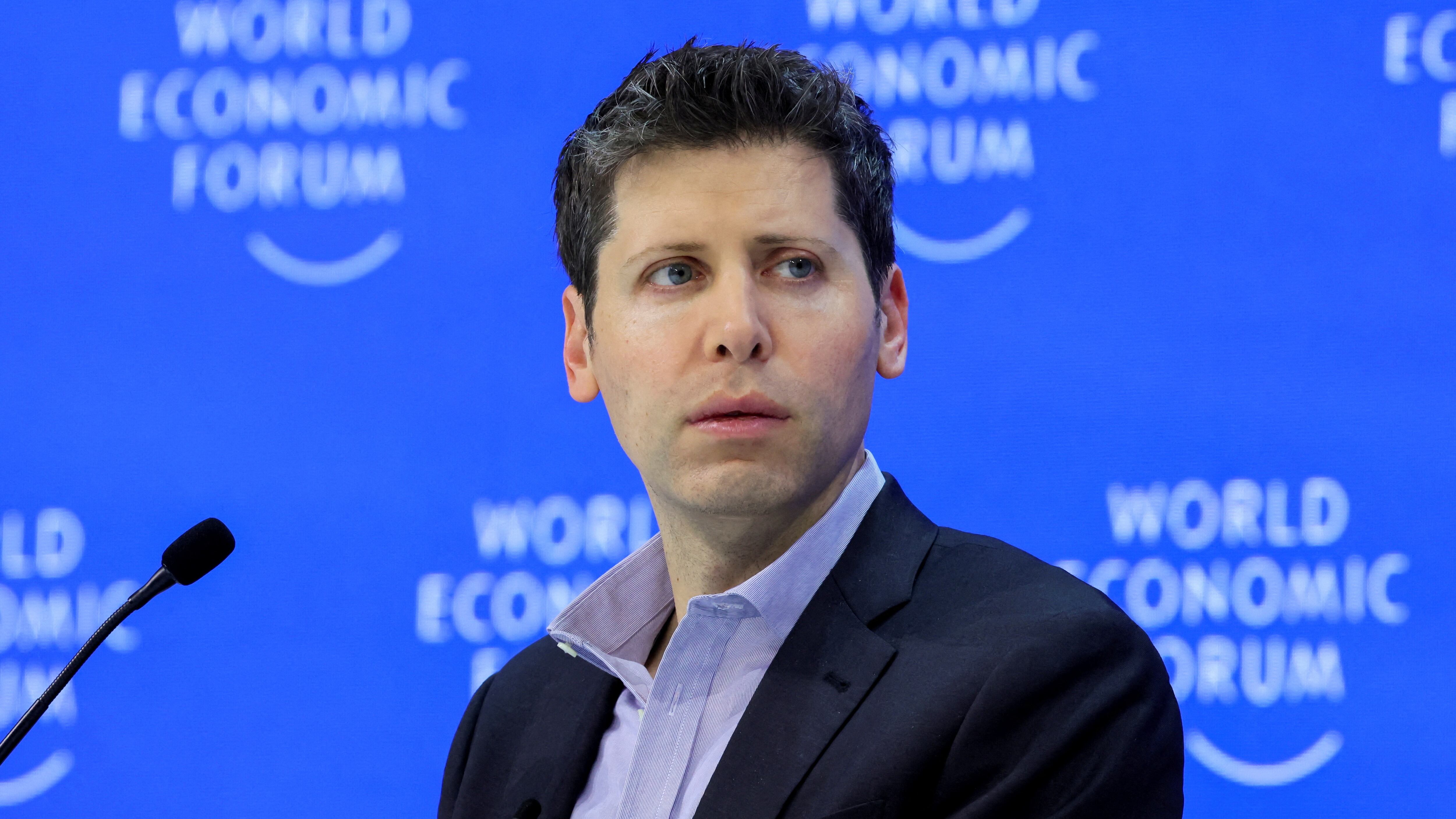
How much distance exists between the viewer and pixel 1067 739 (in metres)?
1.36

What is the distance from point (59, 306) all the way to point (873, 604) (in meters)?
2.16

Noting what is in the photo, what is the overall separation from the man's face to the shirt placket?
147 millimetres

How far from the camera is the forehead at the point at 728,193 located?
1629mm

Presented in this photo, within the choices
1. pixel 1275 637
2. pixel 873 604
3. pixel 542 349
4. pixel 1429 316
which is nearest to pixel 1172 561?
pixel 1275 637

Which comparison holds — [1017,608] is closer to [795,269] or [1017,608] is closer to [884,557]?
[884,557]

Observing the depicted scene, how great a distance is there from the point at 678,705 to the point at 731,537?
0.24 meters

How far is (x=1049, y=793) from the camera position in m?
1.35

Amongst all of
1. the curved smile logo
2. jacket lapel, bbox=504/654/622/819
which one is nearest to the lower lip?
jacket lapel, bbox=504/654/622/819

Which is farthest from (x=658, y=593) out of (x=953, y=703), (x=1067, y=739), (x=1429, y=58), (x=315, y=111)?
(x=1429, y=58)

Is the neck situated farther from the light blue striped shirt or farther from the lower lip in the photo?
the lower lip

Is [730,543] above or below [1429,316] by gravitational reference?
below

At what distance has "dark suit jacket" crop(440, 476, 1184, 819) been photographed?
1.37 metres

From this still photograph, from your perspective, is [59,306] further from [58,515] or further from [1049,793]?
[1049,793]

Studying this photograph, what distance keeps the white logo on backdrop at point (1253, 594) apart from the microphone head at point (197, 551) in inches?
60.7
